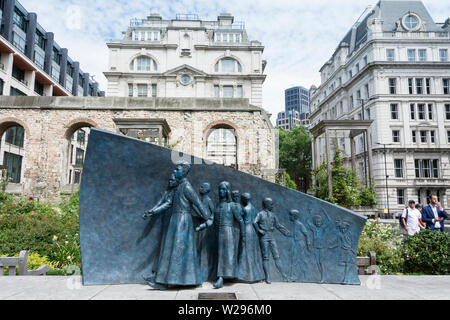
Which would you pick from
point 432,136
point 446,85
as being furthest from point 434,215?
point 446,85

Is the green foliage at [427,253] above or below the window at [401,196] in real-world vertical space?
below

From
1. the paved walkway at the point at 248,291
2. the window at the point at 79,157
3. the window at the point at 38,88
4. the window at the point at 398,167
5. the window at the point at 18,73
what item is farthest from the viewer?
the window at the point at 79,157

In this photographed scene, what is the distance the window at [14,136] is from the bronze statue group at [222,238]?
30.8 meters

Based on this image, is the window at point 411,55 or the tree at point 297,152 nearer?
the window at point 411,55

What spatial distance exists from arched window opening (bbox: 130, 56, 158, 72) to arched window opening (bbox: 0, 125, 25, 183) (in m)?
12.5

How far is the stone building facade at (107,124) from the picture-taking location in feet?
47.1

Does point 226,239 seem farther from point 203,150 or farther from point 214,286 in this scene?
point 203,150

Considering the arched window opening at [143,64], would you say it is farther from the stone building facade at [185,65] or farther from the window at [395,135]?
the window at [395,135]

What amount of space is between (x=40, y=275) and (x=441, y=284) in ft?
22.2

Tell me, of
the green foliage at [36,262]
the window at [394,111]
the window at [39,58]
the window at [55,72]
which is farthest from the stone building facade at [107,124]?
the window at [55,72]

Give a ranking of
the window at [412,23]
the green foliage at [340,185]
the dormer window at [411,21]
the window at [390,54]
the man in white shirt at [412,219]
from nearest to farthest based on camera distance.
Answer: the man in white shirt at [412,219] → the green foliage at [340,185] → the window at [390,54] → the dormer window at [411,21] → the window at [412,23]

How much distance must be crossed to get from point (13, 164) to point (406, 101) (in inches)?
1556

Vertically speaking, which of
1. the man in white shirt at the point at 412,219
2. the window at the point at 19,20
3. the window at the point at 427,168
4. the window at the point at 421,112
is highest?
the window at the point at 19,20

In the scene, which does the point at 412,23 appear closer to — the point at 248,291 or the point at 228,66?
the point at 228,66
